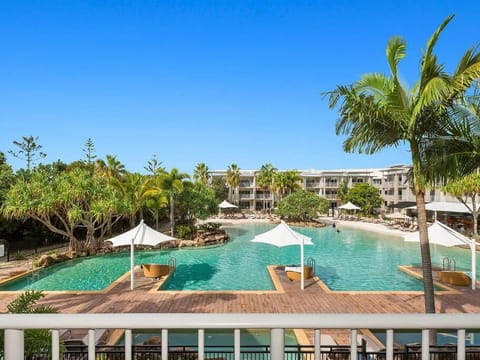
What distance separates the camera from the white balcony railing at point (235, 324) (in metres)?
1.54

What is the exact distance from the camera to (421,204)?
24.9 ft

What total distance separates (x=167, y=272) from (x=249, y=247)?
10.5 metres

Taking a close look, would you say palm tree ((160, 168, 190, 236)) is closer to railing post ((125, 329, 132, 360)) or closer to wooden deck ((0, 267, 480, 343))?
wooden deck ((0, 267, 480, 343))

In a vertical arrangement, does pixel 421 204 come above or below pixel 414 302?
above

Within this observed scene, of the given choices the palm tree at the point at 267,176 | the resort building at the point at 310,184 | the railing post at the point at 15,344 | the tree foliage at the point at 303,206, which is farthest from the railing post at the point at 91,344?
the resort building at the point at 310,184

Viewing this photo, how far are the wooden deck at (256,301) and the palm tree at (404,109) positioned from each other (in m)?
4.06

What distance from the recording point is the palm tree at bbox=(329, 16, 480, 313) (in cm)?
642

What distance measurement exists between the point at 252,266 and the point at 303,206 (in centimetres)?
2250

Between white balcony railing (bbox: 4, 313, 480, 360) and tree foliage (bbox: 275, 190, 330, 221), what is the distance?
38.5 m

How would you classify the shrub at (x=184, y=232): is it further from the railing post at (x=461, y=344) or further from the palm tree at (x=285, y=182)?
the railing post at (x=461, y=344)

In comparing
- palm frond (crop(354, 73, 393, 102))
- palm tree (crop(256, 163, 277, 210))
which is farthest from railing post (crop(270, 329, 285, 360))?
palm tree (crop(256, 163, 277, 210))

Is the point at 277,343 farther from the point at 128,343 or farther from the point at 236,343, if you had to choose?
the point at 128,343

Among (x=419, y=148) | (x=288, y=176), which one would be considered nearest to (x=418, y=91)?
(x=419, y=148)

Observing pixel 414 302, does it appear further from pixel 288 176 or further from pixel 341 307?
pixel 288 176
